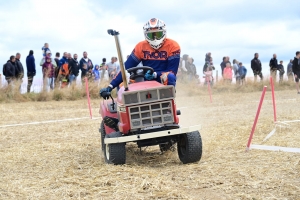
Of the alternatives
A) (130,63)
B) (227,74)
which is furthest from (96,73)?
(130,63)

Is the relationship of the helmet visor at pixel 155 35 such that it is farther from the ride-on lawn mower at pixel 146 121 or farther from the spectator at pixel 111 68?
the spectator at pixel 111 68

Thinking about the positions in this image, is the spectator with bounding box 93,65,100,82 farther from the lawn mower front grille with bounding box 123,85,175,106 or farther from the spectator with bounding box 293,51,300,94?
the lawn mower front grille with bounding box 123,85,175,106

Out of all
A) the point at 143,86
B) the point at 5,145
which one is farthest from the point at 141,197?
the point at 5,145

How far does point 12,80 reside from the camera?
20.3m

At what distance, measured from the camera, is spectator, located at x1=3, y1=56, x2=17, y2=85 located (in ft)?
65.3

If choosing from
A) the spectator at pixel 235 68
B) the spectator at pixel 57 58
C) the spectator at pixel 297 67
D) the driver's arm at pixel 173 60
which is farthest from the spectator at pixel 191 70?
the driver's arm at pixel 173 60

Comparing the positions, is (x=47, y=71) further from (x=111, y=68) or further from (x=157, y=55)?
(x=157, y=55)

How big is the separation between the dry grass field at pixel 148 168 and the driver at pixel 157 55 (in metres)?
1.25

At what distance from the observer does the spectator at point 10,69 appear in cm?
1991

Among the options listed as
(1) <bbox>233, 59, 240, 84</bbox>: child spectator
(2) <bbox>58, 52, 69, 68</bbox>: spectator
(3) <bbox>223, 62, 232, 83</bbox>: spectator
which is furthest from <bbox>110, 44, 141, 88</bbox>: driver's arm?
(1) <bbox>233, 59, 240, 84</bbox>: child spectator

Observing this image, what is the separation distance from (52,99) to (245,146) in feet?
45.9

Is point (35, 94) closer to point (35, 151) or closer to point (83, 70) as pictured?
point (83, 70)

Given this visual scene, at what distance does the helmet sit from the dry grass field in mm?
1788

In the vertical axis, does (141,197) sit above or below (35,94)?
below
